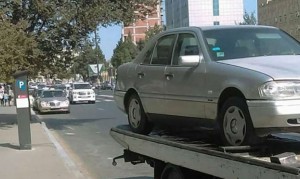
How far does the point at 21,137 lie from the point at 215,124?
937 cm

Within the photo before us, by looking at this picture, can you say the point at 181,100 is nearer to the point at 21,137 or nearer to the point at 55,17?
the point at 21,137

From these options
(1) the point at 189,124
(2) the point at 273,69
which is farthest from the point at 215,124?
(2) the point at 273,69

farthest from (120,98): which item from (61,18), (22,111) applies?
(61,18)

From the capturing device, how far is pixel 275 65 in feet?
17.9

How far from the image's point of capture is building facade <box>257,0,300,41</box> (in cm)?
8175

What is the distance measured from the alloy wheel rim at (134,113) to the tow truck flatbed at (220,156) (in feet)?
0.77

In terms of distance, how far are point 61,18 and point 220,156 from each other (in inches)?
635

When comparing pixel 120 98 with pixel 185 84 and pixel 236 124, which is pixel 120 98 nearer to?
pixel 185 84

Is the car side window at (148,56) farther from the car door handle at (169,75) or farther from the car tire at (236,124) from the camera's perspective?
the car tire at (236,124)

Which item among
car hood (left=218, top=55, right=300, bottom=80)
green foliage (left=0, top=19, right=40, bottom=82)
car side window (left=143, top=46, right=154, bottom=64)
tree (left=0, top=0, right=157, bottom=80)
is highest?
tree (left=0, top=0, right=157, bottom=80)

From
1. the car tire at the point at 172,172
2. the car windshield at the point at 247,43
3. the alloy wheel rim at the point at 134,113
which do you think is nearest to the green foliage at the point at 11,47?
the alloy wheel rim at the point at 134,113

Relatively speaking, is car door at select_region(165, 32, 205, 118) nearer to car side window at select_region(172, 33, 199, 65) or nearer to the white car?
car side window at select_region(172, 33, 199, 65)

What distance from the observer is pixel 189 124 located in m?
6.72

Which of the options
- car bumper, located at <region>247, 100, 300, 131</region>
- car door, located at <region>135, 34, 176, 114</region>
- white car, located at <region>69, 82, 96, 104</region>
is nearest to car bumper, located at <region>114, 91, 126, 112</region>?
car door, located at <region>135, 34, 176, 114</region>
